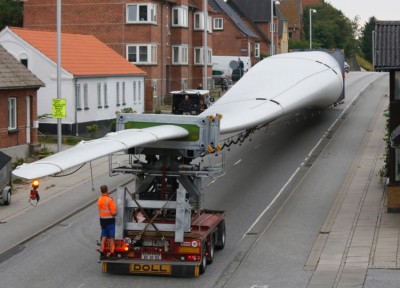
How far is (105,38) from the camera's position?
69000mm

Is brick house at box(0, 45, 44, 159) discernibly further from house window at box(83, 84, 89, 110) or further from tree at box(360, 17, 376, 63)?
tree at box(360, 17, 376, 63)

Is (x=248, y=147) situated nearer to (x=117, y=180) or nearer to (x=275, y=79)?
(x=275, y=79)

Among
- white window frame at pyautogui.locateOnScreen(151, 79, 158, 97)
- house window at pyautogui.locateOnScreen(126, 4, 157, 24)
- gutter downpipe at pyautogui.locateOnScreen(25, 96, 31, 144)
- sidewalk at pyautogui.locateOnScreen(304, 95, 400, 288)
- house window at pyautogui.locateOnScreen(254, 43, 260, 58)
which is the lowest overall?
sidewalk at pyautogui.locateOnScreen(304, 95, 400, 288)

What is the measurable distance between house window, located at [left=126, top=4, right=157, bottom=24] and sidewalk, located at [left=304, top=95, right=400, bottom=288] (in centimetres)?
3270

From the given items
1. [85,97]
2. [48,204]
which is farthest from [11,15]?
[48,204]

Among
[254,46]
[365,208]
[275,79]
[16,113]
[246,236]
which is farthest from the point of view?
[254,46]

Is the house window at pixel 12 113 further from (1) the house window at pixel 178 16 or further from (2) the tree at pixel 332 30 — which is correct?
(2) the tree at pixel 332 30

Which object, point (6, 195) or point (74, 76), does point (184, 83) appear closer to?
point (74, 76)

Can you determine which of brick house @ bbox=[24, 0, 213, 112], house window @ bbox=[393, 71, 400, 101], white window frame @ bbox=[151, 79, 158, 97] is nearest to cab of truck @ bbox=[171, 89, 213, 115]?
brick house @ bbox=[24, 0, 213, 112]

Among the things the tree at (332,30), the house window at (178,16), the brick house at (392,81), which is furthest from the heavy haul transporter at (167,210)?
the tree at (332,30)

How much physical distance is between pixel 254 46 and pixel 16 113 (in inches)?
2679

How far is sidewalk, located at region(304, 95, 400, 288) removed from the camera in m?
22.7

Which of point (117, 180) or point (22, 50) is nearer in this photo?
point (117, 180)

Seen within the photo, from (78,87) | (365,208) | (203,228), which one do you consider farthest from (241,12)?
(203,228)
